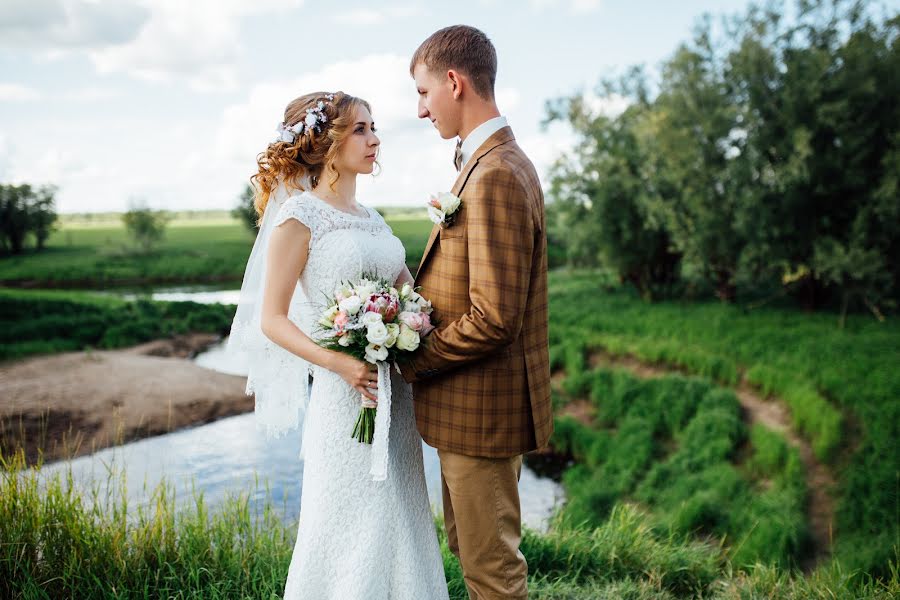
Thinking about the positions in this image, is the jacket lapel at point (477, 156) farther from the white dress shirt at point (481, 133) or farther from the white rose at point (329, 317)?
the white rose at point (329, 317)

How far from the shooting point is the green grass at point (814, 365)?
25.1 ft

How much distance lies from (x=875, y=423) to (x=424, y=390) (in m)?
8.45

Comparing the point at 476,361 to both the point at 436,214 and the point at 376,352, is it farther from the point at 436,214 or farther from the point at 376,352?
the point at 436,214

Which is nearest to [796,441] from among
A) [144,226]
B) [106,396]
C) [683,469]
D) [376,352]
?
[683,469]

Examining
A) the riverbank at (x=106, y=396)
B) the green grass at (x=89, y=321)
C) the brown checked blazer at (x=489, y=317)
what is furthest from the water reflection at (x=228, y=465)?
the green grass at (x=89, y=321)

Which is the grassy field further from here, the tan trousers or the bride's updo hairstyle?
the tan trousers

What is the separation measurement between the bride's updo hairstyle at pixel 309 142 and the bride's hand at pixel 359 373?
93 centimetres

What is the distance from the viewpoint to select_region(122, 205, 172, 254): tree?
38062 mm

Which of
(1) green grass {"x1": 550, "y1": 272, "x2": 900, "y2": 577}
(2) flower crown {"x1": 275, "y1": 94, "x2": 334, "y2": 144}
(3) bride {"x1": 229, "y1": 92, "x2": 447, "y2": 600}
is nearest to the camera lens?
(3) bride {"x1": 229, "y1": 92, "x2": 447, "y2": 600}

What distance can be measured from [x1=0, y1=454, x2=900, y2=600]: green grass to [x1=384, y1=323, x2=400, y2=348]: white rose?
1.84 m

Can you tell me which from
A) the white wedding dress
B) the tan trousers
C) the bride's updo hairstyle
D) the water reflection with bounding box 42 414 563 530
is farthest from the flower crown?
the water reflection with bounding box 42 414 563 530

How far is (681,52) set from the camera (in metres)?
14.2

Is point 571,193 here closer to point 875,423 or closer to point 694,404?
point 694,404

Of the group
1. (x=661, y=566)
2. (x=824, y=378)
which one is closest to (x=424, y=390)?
(x=661, y=566)
